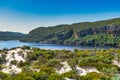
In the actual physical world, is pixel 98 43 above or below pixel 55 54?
below

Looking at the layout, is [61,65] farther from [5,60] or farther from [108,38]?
[108,38]

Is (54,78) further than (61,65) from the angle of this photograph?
No

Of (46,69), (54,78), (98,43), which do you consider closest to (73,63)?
(46,69)

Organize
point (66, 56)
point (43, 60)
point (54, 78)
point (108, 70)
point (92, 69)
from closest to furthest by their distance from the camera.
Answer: point (54, 78) < point (108, 70) < point (92, 69) < point (43, 60) < point (66, 56)

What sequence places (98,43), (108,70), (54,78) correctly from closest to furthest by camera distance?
1. (54,78)
2. (108,70)
3. (98,43)

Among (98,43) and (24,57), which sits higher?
(24,57)

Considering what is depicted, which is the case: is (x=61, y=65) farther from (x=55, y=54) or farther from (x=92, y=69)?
(x=55, y=54)

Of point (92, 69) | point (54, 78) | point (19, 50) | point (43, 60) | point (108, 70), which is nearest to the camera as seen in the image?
point (54, 78)

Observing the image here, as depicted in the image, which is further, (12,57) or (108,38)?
(108,38)

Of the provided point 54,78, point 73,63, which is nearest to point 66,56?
point 73,63

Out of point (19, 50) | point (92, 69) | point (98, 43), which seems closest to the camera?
point (92, 69)
